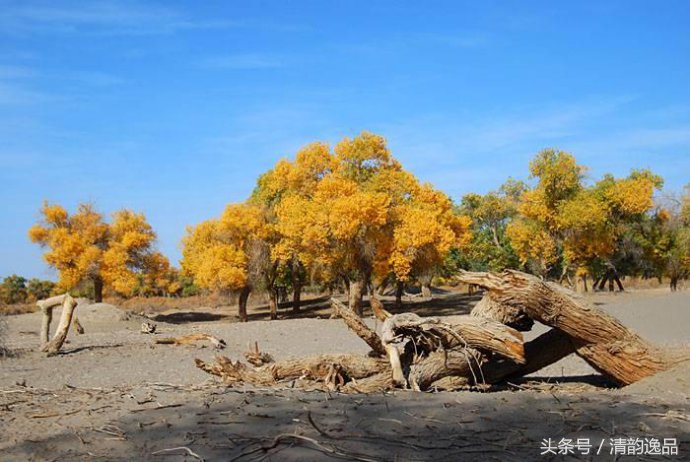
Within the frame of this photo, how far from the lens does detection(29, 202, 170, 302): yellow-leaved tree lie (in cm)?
3419

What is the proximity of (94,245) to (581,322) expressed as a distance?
31.2 meters

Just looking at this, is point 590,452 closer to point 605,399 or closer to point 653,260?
point 605,399

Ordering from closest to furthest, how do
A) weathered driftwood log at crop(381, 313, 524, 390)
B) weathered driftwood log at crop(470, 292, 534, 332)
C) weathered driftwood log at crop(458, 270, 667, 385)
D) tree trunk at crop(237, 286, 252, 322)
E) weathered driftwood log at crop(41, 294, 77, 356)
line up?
1. weathered driftwood log at crop(381, 313, 524, 390)
2. weathered driftwood log at crop(458, 270, 667, 385)
3. weathered driftwood log at crop(470, 292, 534, 332)
4. weathered driftwood log at crop(41, 294, 77, 356)
5. tree trunk at crop(237, 286, 252, 322)

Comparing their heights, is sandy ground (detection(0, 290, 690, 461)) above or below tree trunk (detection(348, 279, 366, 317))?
below

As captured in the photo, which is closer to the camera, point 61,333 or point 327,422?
point 327,422

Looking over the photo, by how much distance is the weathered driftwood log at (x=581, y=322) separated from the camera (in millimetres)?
7953

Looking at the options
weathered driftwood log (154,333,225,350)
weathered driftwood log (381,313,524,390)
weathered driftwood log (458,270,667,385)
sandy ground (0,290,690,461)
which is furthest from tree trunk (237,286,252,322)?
weathered driftwood log (458,270,667,385)

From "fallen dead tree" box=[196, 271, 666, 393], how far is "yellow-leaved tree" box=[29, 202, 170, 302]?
27841mm

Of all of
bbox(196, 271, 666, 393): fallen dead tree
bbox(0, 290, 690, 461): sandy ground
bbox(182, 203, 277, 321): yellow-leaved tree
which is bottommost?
bbox(0, 290, 690, 461): sandy ground

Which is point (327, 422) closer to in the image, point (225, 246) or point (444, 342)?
point (444, 342)

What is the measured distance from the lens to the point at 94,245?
35062mm

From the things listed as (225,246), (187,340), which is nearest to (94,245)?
(225,246)

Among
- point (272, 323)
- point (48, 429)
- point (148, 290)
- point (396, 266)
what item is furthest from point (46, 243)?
point (48, 429)

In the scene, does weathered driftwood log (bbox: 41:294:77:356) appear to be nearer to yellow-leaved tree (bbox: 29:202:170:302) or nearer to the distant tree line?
the distant tree line
